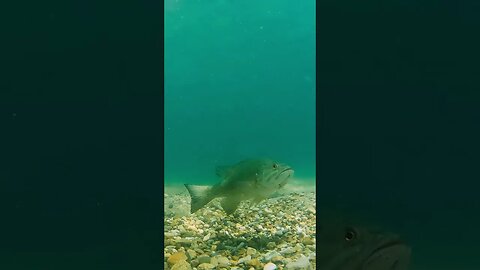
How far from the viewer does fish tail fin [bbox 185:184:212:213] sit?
6.64ft

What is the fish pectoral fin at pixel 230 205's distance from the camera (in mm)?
2051

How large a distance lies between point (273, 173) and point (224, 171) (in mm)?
231

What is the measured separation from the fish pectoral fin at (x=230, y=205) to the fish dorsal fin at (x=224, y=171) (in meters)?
0.12

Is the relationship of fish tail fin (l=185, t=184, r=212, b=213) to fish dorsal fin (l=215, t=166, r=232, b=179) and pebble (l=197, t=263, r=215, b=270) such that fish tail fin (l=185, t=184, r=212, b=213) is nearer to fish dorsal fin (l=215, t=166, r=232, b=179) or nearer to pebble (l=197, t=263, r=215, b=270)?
fish dorsal fin (l=215, t=166, r=232, b=179)

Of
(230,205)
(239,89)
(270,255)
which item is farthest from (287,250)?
(239,89)
